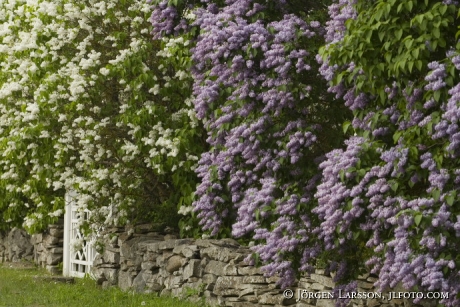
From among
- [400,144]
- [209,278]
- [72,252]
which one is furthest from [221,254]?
[72,252]

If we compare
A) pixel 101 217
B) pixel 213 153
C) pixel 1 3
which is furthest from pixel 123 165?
pixel 1 3

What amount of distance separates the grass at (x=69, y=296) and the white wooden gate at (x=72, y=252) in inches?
24.0

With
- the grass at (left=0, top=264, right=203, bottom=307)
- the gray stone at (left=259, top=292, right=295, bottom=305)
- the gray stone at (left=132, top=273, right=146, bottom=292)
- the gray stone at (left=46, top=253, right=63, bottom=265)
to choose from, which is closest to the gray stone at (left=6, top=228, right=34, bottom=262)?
the gray stone at (left=46, top=253, right=63, bottom=265)

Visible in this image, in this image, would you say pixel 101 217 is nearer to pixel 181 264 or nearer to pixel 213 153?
pixel 181 264

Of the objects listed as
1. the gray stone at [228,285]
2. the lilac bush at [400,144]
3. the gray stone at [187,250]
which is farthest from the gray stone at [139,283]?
the lilac bush at [400,144]

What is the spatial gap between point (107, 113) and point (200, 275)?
309 centimetres

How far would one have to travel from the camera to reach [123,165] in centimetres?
1313

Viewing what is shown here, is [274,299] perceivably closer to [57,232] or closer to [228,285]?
[228,285]

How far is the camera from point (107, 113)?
1336 cm

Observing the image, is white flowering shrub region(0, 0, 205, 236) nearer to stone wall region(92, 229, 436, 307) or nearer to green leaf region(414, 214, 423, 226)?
stone wall region(92, 229, 436, 307)

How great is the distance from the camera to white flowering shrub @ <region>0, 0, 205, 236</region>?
484 inches

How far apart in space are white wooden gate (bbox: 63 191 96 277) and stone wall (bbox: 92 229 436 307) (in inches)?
51.3

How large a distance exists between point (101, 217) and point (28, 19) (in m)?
3.79

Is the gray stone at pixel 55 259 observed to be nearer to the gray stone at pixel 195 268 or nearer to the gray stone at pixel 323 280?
the gray stone at pixel 195 268
